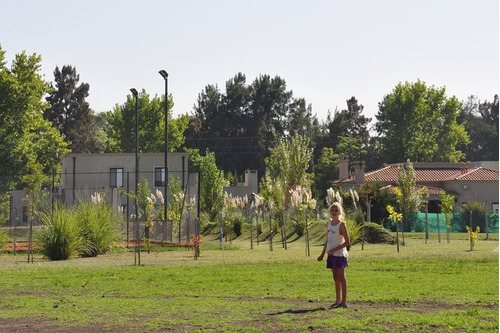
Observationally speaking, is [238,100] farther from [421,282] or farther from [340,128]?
[421,282]

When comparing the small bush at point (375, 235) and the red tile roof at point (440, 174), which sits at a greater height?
the red tile roof at point (440, 174)

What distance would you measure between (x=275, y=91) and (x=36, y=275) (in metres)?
88.5

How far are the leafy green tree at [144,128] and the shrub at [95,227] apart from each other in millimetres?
67233

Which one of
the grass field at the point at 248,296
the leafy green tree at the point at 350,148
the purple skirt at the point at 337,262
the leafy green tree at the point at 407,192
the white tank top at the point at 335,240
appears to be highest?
the leafy green tree at the point at 350,148

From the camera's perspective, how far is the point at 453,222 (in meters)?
55.4

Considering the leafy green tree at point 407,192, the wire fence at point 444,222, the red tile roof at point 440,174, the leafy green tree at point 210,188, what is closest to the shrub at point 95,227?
the leafy green tree at point 407,192

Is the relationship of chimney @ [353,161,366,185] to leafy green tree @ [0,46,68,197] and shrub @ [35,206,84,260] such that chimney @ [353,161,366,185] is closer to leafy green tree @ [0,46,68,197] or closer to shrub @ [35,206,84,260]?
leafy green tree @ [0,46,68,197]

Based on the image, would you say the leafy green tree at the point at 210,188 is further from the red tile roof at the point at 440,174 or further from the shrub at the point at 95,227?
the shrub at the point at 95,227

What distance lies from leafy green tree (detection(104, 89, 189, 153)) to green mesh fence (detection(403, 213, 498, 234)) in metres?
48.3

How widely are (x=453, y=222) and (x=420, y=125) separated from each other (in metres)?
51.1

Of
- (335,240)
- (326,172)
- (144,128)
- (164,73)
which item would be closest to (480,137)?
(326,172)

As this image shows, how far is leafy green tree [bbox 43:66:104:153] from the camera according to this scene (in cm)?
10094

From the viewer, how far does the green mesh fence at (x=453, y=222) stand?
53.1 meters

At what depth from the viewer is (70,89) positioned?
101938 mm
